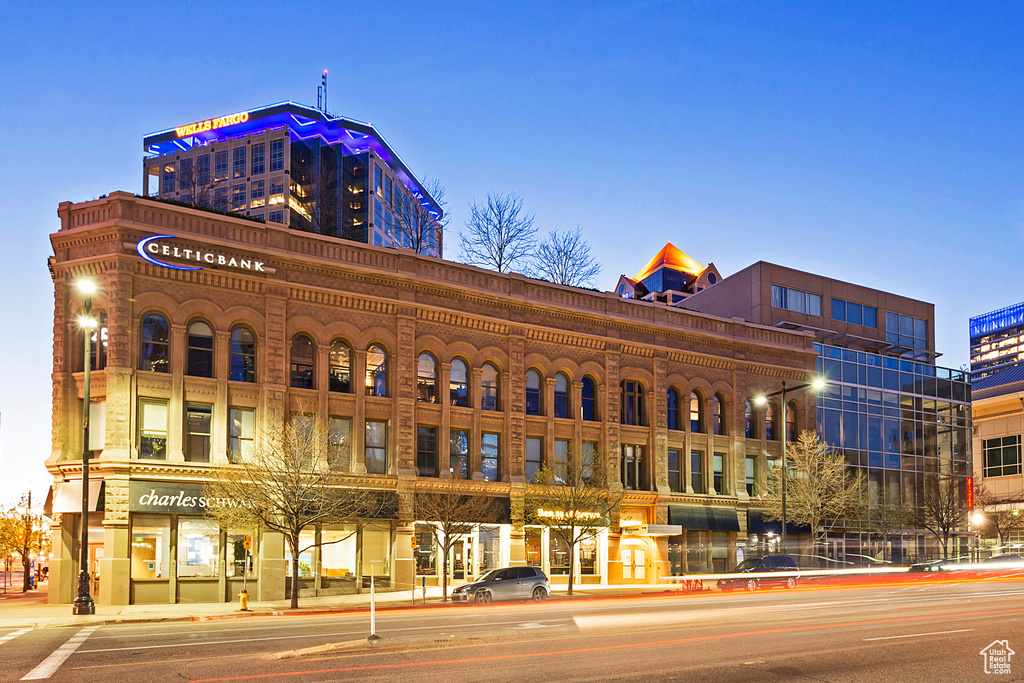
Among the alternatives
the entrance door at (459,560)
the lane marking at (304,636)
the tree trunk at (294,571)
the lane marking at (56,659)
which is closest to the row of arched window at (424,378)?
the entrance door at (459,560)

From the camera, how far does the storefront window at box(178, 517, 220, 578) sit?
1438 inches

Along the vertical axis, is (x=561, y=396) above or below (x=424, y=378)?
below

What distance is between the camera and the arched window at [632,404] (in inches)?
1998

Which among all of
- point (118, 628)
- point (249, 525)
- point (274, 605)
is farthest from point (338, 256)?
point (118, 628)

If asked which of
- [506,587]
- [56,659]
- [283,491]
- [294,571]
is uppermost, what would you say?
[283,491]

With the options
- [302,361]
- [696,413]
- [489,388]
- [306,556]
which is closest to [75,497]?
[306,556]

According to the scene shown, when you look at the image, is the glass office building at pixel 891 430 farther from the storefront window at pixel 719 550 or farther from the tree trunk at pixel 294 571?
the tree trunk at pixel 294 571

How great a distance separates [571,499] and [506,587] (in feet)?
28.1

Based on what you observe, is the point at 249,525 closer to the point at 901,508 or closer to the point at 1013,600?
the point at 1013,600

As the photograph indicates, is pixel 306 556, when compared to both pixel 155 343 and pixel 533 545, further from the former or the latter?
pixel 533 545

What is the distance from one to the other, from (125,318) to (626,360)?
85.4 ft

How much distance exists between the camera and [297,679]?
14.3 meters

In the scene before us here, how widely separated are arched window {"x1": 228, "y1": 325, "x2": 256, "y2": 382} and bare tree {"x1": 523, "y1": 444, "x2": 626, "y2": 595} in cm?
1425

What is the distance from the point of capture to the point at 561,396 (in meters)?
48.8
